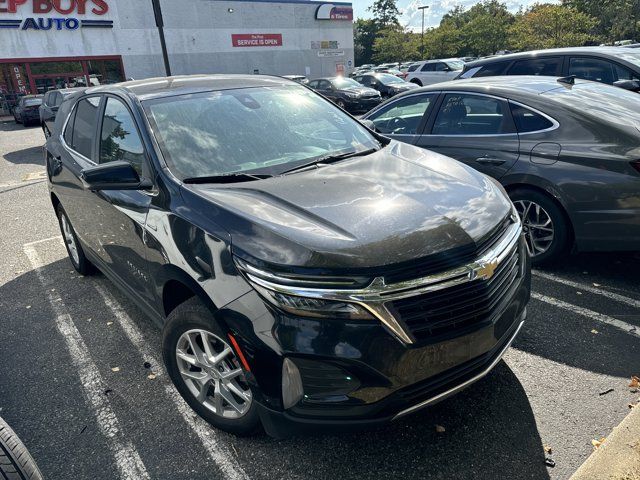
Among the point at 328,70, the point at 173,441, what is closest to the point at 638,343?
the point at 173,441

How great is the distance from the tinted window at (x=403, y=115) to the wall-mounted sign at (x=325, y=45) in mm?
34170

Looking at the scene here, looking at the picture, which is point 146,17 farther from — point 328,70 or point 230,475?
point 230,475

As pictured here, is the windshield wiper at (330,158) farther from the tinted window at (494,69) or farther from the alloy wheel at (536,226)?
the tinted window at (494,69)

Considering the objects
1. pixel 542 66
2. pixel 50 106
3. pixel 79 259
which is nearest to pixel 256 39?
pixel 50 106

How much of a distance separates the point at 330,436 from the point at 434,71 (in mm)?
24600

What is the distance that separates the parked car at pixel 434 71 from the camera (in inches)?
929

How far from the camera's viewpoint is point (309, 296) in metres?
1.95

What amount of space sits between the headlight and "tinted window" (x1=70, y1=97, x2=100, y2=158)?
8.45 feet

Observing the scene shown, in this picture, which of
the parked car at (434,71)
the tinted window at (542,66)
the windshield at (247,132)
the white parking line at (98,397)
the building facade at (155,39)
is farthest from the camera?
the building facade at (155,39)

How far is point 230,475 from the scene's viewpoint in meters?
2.33

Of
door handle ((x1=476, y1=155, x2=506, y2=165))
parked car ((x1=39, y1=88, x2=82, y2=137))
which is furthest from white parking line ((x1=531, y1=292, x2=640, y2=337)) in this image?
parked car ((x1=39, y1=88, x2=82, y2=137))

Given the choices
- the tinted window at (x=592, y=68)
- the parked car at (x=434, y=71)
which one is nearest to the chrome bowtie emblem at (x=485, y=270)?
the tinted window at (x=592, y=68)

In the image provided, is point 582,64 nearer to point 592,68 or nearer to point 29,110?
point 592,68

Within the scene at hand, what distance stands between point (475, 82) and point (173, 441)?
4.32 metres
